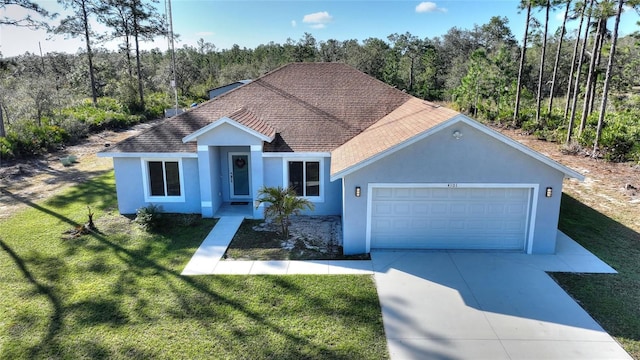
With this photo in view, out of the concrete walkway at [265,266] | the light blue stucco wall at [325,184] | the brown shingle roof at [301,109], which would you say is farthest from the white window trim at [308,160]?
the concrete walkway at [265,266]

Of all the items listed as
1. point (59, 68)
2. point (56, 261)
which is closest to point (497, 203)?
point (56, 261)

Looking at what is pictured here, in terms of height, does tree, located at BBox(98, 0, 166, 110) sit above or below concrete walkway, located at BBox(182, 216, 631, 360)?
above

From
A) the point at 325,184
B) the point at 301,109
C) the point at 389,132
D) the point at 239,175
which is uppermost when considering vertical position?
the point at 301,109

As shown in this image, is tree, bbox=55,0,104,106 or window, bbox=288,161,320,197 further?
tree, bbox=55,0,104,106

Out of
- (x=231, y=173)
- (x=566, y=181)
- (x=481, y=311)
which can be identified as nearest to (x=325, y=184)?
(x=231, y=173)

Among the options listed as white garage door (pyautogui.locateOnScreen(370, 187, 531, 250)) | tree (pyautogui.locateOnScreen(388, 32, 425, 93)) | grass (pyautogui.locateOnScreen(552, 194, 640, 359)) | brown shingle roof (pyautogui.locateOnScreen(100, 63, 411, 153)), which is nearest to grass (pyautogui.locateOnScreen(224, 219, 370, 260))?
white garage door (pyautogui.locateOnScreen(370, 187, 531, 250))

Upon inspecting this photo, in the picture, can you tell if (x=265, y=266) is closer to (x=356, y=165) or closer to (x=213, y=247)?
(x=213, y=247)

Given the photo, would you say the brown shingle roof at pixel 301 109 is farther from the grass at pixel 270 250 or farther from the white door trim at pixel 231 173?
the grass at pixel 270 250

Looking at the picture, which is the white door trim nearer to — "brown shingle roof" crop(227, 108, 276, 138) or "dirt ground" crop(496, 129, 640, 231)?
"brown shingle roof" crop(227, 108, 276, 138)
